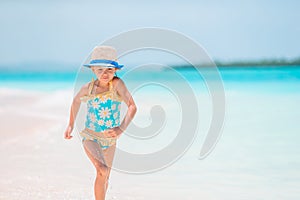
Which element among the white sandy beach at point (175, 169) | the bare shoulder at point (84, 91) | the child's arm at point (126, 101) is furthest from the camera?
the white sandy beach at point (175, 169)

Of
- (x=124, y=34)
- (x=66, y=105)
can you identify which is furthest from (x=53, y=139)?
(x=66, y=105)

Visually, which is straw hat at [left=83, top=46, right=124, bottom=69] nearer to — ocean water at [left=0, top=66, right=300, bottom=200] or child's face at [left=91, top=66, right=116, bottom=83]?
child's face at [left=91, top=66, right=116, bottom=83]

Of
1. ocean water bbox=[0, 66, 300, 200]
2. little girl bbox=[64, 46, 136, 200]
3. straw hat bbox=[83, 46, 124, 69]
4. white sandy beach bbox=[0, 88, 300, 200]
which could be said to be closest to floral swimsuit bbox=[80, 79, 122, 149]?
little girl bbox=[64, 46, 136, 200]

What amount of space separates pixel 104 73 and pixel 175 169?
62.6 inches

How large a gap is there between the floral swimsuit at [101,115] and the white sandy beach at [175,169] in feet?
2.19

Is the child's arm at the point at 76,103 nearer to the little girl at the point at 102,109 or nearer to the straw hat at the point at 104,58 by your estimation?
the little girl at the point at 102,109

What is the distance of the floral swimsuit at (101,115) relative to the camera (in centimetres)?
330

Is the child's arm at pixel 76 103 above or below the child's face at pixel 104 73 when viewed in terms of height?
below

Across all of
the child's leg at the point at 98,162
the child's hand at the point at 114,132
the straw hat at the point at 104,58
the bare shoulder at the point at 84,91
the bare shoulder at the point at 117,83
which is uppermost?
the straw hat at the point at 104,58

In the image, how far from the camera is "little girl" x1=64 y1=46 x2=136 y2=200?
3271 mm

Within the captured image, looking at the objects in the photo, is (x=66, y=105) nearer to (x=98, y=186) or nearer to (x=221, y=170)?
(x=221, y=170)

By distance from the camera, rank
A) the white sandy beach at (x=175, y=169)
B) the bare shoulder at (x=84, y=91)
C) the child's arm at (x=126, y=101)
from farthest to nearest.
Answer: the white sandy beach at (x=175, y=169) < the bare shoulder at (x=84, y=91) < the child's arm at (x=126, y=101)

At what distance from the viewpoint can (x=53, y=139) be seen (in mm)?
6004

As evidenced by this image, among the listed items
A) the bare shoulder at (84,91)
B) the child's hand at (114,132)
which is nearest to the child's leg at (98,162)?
the child's hand at (114,132)
